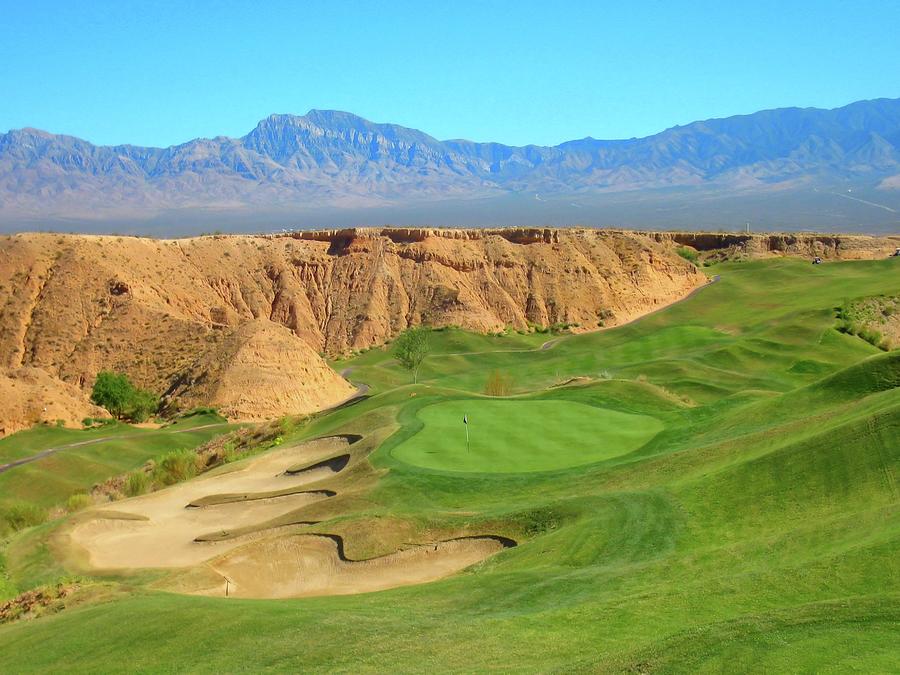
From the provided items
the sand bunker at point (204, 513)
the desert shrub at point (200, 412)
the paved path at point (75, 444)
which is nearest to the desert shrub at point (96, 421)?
the desert shrub at point (200, 412)

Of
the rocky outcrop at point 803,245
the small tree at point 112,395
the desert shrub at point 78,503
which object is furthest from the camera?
the rocky outcrop at point 803,245

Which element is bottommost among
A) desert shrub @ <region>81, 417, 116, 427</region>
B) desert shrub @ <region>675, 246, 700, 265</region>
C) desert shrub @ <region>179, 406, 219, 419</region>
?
desert shrub @ <region>81, 417, 116, 427</region>

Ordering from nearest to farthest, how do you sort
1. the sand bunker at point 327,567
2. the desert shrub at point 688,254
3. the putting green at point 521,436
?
the sand bunker at point 327,567 → the putting green at point 521,436 → the desert shrub at point 688,254

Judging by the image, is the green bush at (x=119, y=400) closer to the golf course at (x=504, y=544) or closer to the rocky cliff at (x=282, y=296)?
the rocky cliff at (x=282, y=296)

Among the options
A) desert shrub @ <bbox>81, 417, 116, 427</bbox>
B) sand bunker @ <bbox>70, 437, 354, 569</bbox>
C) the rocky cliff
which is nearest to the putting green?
sand bunker @ <bbox>70, 437, 354, 569</bbox>

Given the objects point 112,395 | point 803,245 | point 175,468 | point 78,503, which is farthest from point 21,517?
point 803,245

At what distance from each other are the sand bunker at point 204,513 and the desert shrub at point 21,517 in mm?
5127

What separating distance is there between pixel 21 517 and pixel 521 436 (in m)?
18.9

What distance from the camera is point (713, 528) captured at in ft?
62.6

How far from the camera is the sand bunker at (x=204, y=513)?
26.8 m

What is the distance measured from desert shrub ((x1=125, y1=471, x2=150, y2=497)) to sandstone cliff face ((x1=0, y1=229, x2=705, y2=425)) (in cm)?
1988

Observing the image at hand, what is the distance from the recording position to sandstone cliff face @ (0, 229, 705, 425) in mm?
62906

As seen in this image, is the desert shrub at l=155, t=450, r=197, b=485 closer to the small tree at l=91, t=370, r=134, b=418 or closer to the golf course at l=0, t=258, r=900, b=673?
the golf course at l=0, t=258, r=900, b=673

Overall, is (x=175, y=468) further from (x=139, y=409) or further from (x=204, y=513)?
(x=139, y=409)
